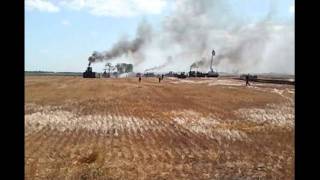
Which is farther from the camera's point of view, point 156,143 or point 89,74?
point 89,74

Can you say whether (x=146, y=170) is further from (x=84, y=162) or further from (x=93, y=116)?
(x=93, y=116)

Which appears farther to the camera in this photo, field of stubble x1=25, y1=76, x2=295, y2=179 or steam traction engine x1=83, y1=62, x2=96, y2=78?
steam traction engine x1=83, y1=62, x2=96, y2=78

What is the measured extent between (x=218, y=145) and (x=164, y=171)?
5.62m

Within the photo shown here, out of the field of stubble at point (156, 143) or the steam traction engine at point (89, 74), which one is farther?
the steam traction engine at point (89, 74)

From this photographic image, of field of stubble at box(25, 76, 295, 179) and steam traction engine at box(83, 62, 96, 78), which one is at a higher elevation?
steam traction engine at box(83, 62, 96, 78)

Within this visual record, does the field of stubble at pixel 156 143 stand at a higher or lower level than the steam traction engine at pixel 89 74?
lower

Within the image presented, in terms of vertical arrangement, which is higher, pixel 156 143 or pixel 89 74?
pixel 89 74
